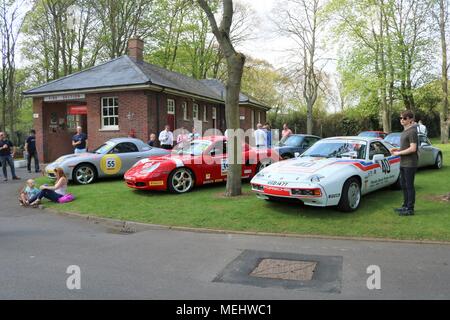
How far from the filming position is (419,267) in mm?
5121

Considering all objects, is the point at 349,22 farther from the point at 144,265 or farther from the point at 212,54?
the point at 144,265

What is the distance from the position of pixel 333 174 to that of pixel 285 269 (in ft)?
9.75

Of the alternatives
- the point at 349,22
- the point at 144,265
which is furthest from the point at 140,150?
the point at 349,22

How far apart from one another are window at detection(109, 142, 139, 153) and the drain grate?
8.96 meters

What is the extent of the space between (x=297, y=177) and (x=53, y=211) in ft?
19.0

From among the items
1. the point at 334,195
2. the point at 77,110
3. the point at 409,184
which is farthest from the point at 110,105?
the point at 409,184

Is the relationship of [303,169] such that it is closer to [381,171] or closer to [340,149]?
[340,149]

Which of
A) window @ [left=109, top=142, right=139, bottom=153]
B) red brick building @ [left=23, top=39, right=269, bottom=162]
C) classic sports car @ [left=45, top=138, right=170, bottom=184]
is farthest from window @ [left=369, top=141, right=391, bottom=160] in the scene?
red brick building @ [left=23, top=39, right=269, bottom=162]

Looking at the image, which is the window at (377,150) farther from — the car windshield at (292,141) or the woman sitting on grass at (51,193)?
the woman sitting on grass at (51,193)

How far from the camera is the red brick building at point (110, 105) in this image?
20.6 meters

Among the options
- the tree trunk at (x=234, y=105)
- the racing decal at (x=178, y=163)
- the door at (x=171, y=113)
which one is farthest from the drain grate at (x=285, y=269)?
the door at (x=171, y=113)

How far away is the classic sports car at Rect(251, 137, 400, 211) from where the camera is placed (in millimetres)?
7379

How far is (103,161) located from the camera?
1296 cm

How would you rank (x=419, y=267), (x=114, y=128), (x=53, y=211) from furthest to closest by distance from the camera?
(x=114, y=128), (x=53, y=211), (x=419, y=267)
